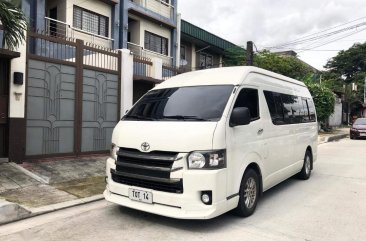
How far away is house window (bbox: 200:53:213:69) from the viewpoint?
24.2 m

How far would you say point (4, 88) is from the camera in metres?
8.72

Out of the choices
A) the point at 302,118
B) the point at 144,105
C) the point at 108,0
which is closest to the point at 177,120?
the point at 144,105

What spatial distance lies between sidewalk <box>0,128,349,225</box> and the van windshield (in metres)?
2.00

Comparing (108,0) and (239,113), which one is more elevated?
(108,0)

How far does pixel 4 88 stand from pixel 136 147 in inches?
213

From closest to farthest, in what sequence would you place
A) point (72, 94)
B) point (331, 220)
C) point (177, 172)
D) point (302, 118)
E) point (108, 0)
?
point (177, 172) → point (331, 220) → point (302, 118) → point (72, 94) → point (108, 0)

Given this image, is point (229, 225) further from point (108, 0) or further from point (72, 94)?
point (108, 0)

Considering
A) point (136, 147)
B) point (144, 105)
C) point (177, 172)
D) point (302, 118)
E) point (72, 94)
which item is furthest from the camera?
point (72, 94)

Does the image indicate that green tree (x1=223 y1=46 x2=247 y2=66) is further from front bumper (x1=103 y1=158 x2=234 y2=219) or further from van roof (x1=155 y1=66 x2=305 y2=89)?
front bumper (x1=103 y1=158 x2=234 y2=219)

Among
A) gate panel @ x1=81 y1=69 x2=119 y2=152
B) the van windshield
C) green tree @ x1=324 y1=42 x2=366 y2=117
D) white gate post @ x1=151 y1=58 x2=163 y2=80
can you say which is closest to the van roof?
the van windshield

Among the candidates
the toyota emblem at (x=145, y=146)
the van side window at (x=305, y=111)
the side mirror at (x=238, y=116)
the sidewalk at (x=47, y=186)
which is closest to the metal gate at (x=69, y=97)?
the sidewalk at (x=47, y=186)

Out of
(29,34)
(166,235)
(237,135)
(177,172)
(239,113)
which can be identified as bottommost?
(166,235)

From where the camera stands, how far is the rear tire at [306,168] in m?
8.54

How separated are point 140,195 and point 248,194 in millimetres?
1713
